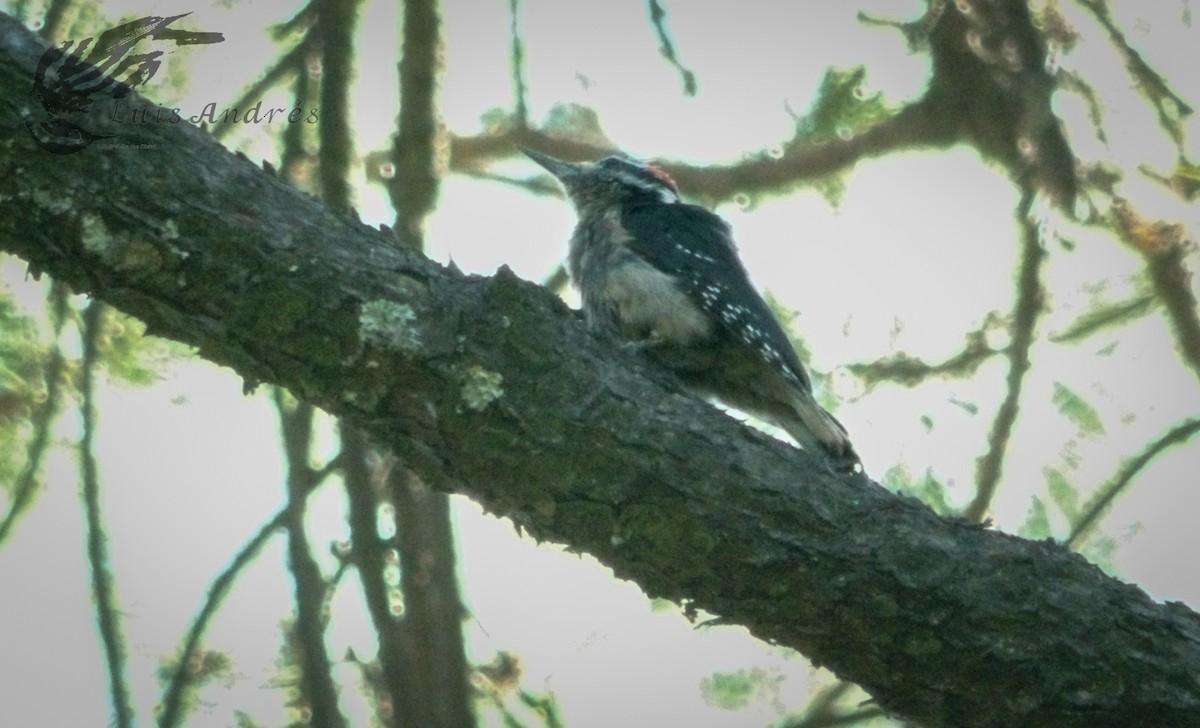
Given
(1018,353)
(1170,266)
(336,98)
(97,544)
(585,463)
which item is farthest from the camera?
(1170,266)

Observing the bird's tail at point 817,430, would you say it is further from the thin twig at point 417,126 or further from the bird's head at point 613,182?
the thin twig at point 417,126

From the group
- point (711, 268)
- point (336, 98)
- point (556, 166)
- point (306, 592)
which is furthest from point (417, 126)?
point (306, 592)

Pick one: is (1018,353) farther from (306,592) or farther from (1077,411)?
(306,592)

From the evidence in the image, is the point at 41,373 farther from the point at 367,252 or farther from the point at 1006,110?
the point at 1006,110

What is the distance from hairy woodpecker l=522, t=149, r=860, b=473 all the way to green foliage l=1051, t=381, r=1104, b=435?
109cm

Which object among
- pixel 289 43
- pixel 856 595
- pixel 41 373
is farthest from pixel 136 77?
pixel 856 595

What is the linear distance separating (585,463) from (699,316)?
147 centimetres

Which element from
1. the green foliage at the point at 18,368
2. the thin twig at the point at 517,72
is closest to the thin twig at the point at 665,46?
the thin twig at the point at 517,72

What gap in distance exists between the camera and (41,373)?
150 inches

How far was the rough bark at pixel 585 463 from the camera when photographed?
233 centimetres

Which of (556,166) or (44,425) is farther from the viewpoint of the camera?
(556,166)

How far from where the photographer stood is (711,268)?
3.98m

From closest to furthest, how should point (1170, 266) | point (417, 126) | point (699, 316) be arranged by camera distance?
point (417, 126) < point (699, 316) < point (1170, 266)

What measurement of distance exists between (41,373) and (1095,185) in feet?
11.4
